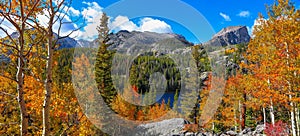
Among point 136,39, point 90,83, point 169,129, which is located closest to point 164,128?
point 169,129

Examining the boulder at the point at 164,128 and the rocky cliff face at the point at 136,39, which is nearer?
the rocky cliff face at the point at 136,39

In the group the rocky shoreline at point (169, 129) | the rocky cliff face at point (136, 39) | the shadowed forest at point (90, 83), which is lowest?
the rocky shoreline at point (169, 129)

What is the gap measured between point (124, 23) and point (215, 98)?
1469 cm

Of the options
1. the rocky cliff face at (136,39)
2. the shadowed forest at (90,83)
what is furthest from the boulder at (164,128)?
the rocky cliff face at (136,39)

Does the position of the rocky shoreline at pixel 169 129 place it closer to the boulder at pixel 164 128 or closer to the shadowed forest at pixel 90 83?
the boulder at pixel 164 128

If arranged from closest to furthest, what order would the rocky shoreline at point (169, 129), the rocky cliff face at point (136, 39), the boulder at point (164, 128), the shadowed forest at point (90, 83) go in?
the shadowed forest at point (90, 83) → the rocky cliff face at point (136, 39) → the rocky shoreline at point (169, 129) → the boulder at point (164, 128)

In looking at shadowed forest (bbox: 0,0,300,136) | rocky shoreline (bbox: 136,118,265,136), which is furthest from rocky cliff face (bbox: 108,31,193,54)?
rocky shoreline (bbox: 136,118,265,136)

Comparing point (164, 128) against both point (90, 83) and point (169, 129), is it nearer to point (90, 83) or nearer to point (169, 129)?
point (169, 129)

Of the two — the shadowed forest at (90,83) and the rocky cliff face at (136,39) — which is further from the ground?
the rocky cliff face at (136,39)

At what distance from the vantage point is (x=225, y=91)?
72.9ft

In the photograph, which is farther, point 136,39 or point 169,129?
point 169,129

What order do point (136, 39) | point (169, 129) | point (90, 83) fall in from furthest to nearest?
1. point (169, 129)
2. point (90, 83)
3. point (136, 39)

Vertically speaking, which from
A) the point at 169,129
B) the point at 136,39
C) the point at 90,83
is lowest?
the point at 169,129

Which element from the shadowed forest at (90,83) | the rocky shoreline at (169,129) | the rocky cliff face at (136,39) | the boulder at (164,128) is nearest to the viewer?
the shadowed forest at (90,83)
